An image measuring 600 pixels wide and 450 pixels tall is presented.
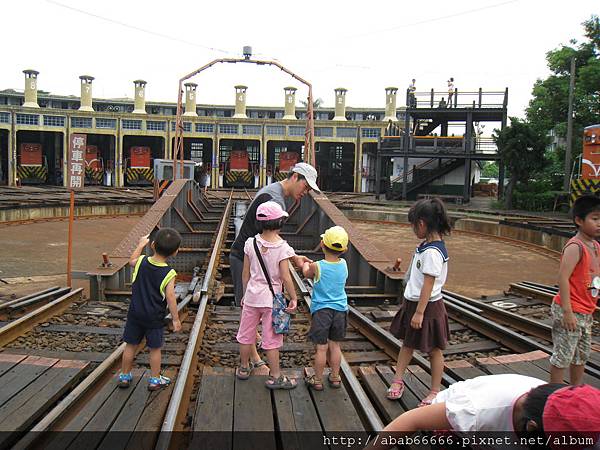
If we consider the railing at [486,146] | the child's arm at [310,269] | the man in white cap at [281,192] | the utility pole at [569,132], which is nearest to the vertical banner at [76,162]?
the man in white cap at [281,192]

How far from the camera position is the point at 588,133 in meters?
18.5

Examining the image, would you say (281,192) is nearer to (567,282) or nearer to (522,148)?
(567,282)

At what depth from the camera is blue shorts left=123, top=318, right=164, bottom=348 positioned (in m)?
3.65

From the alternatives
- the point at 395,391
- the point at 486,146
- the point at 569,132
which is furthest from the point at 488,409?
the point at 486,146

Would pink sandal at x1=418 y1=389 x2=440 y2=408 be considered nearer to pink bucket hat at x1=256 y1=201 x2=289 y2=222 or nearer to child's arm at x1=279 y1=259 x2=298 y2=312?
child's arm at x1=279 y1=259 x2=298 y2=312

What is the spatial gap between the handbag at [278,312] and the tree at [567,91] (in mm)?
26121

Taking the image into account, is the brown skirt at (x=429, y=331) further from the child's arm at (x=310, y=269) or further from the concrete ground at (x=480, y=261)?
the concrete ground at (x=480, y=261)

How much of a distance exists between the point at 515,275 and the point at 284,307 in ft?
28.7

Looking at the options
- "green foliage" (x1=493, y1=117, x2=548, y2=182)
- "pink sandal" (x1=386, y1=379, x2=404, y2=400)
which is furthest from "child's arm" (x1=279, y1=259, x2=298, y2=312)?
"green foliage" (x1=493, y1=117, x2=548, y2=182)

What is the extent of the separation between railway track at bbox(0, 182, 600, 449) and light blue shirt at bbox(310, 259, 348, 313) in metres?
0.61

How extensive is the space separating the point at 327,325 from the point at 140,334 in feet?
4.32

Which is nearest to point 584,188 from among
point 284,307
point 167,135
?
point 284,307

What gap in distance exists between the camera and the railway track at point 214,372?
307cm

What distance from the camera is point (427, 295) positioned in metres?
3.26
